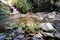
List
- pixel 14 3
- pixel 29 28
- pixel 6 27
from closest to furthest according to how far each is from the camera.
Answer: pixel 29 28 → pixel 6 27 → pixel 14 3

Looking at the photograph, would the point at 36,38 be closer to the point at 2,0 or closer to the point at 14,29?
the point at 14,29

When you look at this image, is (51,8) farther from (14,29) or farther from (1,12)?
(14,29)

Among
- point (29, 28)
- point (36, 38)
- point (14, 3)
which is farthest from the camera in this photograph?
point (14, 3)

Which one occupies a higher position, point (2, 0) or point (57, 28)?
point (2, 0)

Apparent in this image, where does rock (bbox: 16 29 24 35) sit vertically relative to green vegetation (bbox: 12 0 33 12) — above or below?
below

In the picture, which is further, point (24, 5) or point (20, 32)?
point (24, 5)

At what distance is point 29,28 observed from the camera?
5918 millimetres

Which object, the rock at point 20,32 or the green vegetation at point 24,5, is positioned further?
the green vegetation at point 24,5

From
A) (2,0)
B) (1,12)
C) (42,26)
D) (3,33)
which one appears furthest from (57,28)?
(2,0)

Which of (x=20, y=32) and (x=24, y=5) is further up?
(x=24, y=5)

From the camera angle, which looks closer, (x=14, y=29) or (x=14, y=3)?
(x=14, y=29)

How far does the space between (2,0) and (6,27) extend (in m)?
4.56

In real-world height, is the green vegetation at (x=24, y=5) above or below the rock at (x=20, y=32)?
above

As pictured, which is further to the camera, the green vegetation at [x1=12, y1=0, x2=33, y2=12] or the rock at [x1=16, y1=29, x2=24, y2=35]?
the green vegetation at [x1=12, y1=0, x2=33, y2=12]
